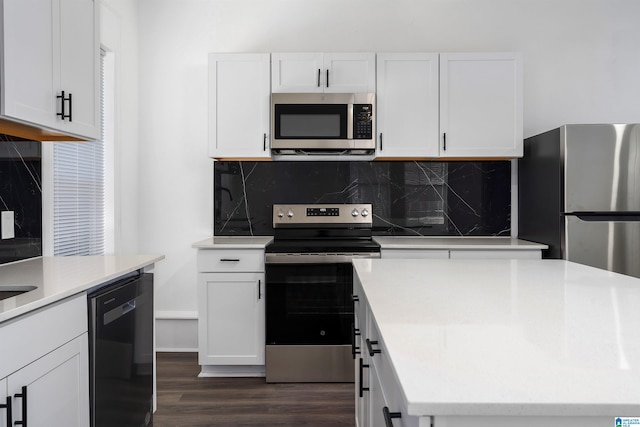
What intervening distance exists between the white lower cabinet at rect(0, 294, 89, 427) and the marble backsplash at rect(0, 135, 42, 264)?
2.65 feet

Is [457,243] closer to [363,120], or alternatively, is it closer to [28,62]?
[363,120]

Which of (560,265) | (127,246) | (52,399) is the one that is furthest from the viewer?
(127,246)

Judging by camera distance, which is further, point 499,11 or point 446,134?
point 499,11

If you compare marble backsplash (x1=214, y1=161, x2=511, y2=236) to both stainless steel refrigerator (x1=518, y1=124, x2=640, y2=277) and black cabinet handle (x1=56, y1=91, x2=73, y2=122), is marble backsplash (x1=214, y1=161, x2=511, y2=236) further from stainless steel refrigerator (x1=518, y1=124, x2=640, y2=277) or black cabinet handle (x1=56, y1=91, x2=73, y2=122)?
black cabinet handle (x1=56, y1=91, x2=73, y2=122)

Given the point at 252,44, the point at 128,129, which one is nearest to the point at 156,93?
the point at 128,129

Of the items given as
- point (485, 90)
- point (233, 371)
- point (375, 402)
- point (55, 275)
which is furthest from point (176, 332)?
point (485, 90)

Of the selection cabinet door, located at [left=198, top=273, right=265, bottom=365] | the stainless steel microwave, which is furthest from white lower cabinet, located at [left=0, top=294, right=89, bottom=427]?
the stainless steel microwave

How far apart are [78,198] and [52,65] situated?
118 centimetres

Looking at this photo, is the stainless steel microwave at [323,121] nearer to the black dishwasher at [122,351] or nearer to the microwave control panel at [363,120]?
the microwave control panel at [363,120]

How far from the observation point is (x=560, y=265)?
1881 millimetres

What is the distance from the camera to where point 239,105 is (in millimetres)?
3131

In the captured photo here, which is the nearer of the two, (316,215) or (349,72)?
(349,72)

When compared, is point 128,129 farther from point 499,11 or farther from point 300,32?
point 499,11

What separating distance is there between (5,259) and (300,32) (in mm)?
2531
